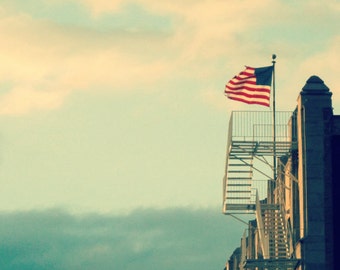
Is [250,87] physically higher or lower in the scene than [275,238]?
higher

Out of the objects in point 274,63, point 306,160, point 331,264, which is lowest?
point 331,264

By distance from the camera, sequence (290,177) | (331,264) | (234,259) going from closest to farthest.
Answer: (331,264)
(290,177)
(234,259)

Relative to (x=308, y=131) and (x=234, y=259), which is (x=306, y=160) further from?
(x=234, y=259)

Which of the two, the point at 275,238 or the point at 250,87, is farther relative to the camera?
the point at 275,238

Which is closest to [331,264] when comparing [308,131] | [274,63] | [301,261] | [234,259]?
[301,261]

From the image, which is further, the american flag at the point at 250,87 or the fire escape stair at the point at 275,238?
the american flag at the point at 250,87

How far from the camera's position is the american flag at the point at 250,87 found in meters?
75.4

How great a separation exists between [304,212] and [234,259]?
1491 inches

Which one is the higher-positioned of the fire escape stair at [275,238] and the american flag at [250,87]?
the american flag at [250,87]

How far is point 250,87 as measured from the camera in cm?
7588

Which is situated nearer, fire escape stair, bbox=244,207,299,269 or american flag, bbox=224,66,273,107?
fire escape stair, bbox=244,207,299,269

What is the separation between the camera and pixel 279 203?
7938 centimetres

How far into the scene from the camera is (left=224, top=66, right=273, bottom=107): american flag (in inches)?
2968

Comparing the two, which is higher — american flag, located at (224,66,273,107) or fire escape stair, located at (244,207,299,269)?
american flag, located at (224,66,273,107)
